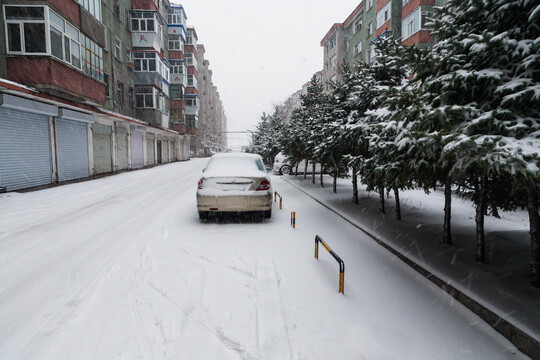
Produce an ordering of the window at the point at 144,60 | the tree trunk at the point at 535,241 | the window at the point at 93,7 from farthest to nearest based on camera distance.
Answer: the window at the point at 144,60, the window at the point at 93,7, the tree trunk at the point at 535,241

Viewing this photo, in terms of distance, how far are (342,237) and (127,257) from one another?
14.1ft

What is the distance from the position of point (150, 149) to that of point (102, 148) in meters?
12.2

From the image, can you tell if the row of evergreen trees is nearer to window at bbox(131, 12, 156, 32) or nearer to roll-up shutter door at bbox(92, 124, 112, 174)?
roll-up shutter door at bbox(92, 124, 112, 174)

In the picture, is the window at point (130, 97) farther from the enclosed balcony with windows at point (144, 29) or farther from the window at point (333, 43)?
the window at point (333, 43)

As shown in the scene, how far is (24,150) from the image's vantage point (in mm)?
13031

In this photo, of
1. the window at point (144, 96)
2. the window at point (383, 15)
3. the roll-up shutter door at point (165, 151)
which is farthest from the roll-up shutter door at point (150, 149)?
the window at point (383, 15)

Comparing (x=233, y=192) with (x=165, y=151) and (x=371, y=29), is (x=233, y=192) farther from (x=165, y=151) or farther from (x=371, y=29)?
(x=165, y=151)

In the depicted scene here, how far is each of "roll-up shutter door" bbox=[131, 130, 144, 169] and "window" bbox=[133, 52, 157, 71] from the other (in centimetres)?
649

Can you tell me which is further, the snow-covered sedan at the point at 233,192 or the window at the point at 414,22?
the window at the point at 414,22

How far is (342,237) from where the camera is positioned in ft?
21.8

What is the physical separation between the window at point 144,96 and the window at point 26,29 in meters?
17.0

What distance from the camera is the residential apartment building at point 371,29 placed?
22.3 metres

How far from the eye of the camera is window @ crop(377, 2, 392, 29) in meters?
27.0

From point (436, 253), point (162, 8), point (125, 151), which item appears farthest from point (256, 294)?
point (162, 8)
